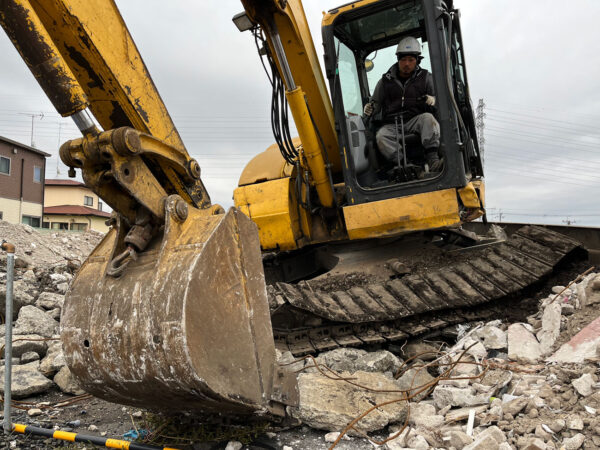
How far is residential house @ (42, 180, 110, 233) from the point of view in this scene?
33250 mm

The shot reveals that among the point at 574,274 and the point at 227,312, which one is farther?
the point at 574,274

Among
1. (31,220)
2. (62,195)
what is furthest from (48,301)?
(62,195)

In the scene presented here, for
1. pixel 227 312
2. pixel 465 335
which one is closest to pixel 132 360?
pixel 227 312

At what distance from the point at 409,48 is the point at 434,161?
1102mm

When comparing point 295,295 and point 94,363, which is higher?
point 295,295

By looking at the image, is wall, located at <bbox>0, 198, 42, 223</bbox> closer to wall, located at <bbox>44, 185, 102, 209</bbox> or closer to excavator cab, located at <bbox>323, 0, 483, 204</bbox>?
wall, located at <bbox>44, 185, 102, 209</bbox>

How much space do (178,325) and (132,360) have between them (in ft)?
0.96

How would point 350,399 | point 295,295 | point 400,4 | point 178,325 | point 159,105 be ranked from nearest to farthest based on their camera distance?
point 178,325 < point 159,105 < point 350,399 < point 295,295 < point 400,4

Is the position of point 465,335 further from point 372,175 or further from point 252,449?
point 252,449

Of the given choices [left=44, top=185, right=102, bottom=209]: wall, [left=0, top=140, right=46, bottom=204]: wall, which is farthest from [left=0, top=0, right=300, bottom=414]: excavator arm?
[left=44, top=185, right=102, bottom=209]: wall

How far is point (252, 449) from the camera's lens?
2.48 metres

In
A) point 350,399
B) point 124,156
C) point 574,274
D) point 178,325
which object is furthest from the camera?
point 574,274

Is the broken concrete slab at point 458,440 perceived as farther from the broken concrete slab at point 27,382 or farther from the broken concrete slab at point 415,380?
the broken concrete slab at point 27,382

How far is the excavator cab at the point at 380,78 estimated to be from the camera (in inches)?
165
